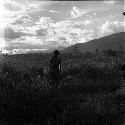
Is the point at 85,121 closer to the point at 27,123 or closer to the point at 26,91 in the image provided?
the point at 27,123

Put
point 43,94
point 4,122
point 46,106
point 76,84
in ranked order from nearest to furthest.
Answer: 1. point 4,122
2. point 46,106
3. point 43,94
4. point 76,84

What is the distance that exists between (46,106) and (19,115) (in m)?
1.12

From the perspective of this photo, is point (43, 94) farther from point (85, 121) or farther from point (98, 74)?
point (98, 74)

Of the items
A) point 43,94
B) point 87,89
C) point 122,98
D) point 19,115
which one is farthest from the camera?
point 87,89

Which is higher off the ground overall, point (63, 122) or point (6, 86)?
point (6, 86)

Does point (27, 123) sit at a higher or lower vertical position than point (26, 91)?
lower

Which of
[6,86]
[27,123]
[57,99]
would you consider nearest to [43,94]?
[57,99]

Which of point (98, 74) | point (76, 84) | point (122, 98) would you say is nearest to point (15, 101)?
point (122, 98)

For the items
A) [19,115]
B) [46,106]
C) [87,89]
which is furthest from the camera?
[87,89]

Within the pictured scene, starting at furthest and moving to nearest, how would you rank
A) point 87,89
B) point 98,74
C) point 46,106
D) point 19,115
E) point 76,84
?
point 98,74 < point 76,84 < point 87,89 < point 46,106 < point 19,115

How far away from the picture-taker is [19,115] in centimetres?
929

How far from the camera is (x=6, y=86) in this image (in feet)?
37.7

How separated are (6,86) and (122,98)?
15.6ft

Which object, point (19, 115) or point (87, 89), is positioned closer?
point (19, 115)
